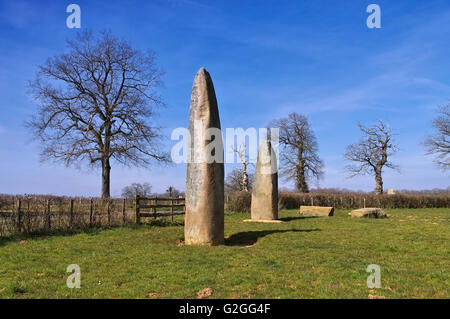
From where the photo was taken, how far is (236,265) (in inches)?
342

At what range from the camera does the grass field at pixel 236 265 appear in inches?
262

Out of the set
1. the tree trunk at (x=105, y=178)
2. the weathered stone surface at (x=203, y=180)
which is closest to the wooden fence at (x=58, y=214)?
the weathered stone surface at (x=203, y=180)

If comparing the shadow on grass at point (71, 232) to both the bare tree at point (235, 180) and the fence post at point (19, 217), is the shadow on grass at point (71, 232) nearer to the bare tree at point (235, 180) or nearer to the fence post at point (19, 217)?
the fence post at point (19, 217)

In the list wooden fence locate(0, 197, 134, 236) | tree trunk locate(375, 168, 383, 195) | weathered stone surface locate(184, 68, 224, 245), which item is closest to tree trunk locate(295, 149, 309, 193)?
tree trunk locate(375, 168, 383, 195)

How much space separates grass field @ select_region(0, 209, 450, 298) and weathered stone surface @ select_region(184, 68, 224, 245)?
778mm

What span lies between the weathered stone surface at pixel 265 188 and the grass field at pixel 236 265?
6.08 meters

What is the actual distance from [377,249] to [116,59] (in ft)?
84.0

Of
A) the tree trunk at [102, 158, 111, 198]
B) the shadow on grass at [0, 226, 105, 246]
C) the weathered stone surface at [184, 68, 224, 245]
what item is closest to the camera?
the weathered stone surface at [184, 68, 224, 245]

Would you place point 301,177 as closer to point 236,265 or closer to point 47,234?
point 47,234

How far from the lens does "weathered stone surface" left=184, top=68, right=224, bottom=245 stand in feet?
38.3

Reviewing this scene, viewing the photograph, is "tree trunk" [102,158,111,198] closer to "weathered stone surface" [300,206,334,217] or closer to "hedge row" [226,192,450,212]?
"hedge row" [226,192,450,212]

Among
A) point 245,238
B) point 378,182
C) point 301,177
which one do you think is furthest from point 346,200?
point 245,238

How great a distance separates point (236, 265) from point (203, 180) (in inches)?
142
